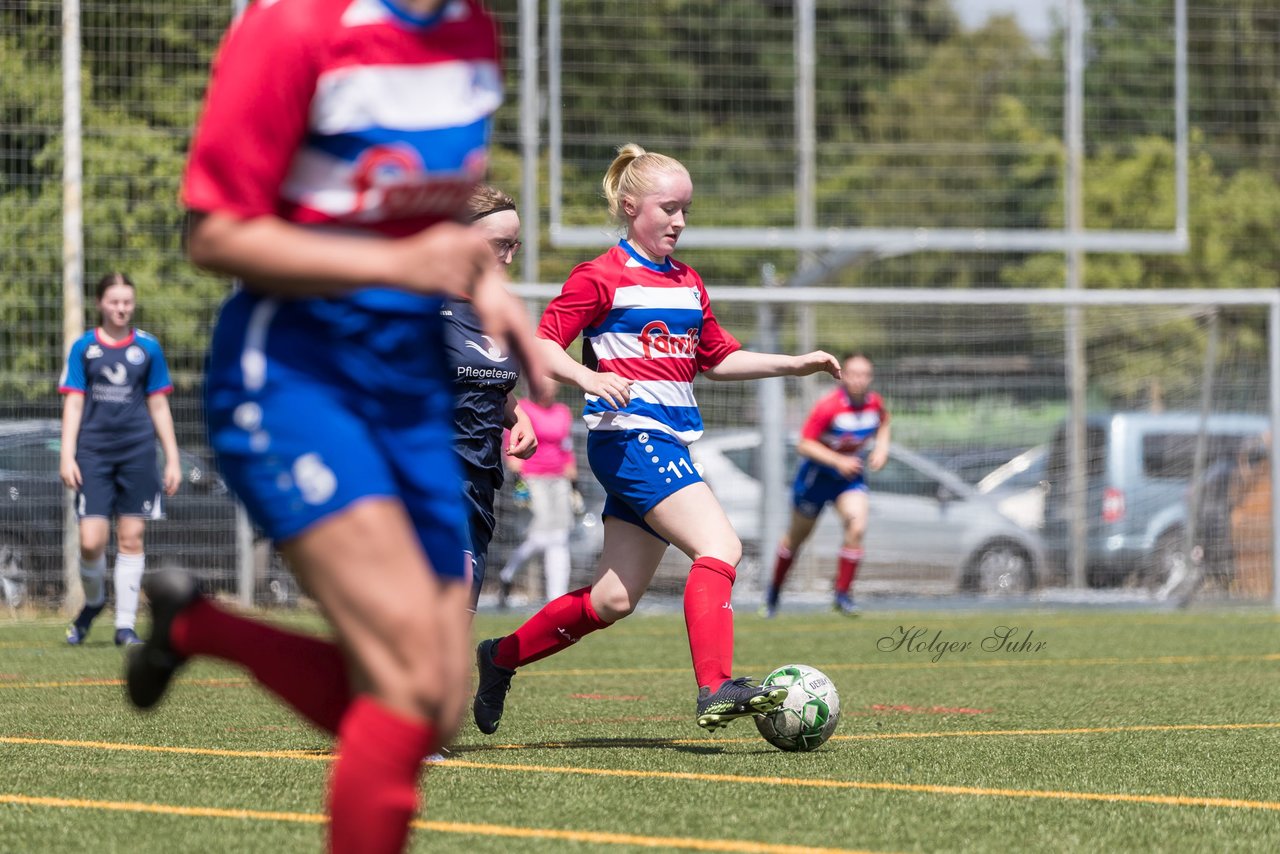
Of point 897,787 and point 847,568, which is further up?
point 897,787

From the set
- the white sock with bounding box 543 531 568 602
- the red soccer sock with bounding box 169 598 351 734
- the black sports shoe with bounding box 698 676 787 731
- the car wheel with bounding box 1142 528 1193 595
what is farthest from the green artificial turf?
the car wheel with bounding box 1142 528 1193 595

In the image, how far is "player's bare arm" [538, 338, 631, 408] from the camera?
17.2 feet

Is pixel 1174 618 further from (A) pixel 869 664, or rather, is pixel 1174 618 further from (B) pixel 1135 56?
(B) pixel 1135 56

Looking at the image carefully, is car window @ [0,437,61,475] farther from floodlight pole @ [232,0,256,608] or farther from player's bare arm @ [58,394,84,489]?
player's bare arm @ [58,394,84,489]

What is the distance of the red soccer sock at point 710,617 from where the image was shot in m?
5.63

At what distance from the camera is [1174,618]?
13930 millimetres

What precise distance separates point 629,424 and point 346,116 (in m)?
3.15

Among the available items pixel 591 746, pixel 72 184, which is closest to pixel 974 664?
pixel 591 746

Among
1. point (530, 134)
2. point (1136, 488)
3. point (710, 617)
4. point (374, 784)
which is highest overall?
point (530, 134)

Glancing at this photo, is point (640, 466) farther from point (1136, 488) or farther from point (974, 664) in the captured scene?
point (1136, 488)

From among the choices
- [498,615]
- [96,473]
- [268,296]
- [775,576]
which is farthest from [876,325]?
[268,296]

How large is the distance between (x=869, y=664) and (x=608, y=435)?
4.12 metres

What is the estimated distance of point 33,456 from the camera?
46.7 ft

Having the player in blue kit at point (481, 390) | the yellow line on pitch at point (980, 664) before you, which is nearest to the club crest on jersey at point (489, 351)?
the player in blue kit at point (481, 390)
